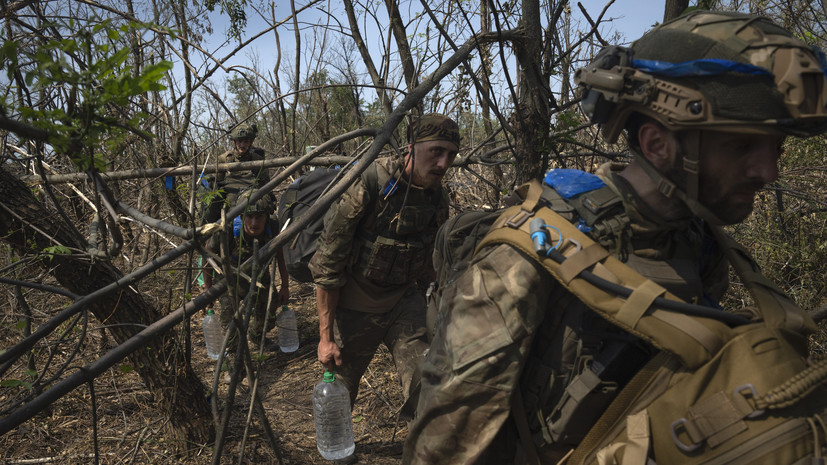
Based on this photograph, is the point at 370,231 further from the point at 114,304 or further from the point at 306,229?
the point at 114,304

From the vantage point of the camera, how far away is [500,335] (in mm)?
1304

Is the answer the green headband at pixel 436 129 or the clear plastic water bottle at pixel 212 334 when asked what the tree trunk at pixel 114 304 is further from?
the clear plastic water bottle at pixel 212 334

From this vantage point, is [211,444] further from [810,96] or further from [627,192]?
[810,96]

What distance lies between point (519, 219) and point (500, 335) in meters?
0.31

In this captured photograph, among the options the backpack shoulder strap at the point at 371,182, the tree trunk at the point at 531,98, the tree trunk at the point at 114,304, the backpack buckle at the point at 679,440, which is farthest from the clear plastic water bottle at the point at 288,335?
the backpack buckle at the point at 679,440

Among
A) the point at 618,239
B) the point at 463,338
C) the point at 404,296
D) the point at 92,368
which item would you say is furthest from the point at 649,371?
the point at 404,296

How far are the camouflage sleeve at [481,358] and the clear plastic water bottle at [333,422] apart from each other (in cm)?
236

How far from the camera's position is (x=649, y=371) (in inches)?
47.5

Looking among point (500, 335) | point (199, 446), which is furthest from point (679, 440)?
point (199, 446)

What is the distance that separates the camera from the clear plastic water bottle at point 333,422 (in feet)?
11.7

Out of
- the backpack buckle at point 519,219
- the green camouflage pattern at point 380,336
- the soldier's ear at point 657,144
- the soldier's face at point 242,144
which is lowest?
the green camouflage pattern at point 380,336

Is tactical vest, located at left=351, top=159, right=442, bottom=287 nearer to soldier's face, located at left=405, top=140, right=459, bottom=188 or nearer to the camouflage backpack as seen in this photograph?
soldier's face, located at left=405, top=140, right=459, bottom=188

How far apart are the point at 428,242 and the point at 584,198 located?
217cm

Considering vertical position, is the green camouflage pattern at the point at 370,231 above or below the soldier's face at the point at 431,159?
below
